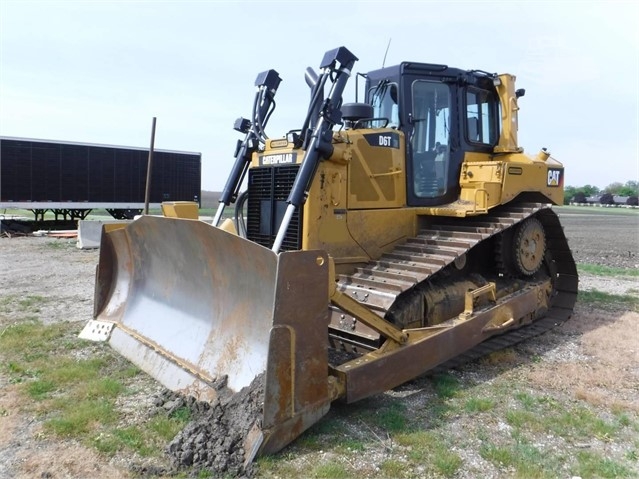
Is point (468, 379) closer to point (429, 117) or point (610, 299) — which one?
point (429, 117)

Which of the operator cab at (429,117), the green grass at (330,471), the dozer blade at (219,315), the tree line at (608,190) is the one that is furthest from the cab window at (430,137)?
the tree line at (608,190)

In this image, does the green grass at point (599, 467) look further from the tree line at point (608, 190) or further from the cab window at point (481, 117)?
the tree line at point (608, 190)

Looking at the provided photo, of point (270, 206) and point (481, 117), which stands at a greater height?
point (481, 117)

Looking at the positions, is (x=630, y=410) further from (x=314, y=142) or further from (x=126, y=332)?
(x=126, y=332)

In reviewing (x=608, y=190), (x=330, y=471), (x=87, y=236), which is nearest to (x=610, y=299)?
(x=330, y=471)

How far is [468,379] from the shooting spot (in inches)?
197

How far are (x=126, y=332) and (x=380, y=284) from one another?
2.51 m

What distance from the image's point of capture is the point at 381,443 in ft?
12.1

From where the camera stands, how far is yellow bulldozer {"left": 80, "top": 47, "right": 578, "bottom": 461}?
3758mm

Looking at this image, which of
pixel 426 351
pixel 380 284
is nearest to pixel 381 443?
pixel 426 351

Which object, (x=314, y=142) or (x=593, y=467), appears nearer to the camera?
(x=593, y=467)

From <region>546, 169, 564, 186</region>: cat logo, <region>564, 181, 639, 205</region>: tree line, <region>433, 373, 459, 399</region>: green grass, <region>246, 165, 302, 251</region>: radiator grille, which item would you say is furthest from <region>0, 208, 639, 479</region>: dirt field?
<region>564, 181, 639, 205</region>: tree line

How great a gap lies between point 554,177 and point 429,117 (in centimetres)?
211

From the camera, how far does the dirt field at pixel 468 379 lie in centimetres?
340
